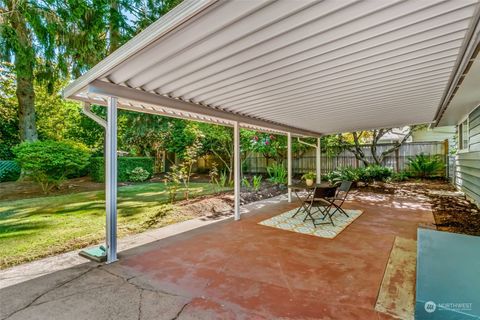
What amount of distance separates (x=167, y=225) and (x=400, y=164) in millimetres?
11348

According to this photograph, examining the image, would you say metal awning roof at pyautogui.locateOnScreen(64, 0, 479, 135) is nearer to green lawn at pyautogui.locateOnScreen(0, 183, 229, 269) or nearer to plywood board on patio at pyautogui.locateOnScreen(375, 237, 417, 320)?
green lawn at pyautogui.locateOnScreen(0, 183, 229, 269)

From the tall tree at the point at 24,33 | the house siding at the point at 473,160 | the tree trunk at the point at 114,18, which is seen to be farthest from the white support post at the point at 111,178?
the house siding at the point at 473,160

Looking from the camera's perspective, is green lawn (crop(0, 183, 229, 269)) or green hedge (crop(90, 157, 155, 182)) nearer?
green lawn (crop(0, 183, 229, 269))

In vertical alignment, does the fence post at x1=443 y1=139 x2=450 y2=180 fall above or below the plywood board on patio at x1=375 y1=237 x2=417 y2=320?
above

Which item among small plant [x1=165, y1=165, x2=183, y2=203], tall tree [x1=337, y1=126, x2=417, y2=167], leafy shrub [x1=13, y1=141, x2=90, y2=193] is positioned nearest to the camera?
small plant [x1=165, y1=165, x2=183, y2=203]

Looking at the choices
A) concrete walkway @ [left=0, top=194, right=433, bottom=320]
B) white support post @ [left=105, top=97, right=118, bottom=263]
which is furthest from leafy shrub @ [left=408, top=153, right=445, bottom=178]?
white support post @ [left=105, top=97, right=118, bottom=263]

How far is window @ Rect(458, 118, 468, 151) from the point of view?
6750 millimetres

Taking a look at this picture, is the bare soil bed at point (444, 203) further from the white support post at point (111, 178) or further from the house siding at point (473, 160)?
the white support post at point (111, 178)

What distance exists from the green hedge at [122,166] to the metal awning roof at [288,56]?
7.29m

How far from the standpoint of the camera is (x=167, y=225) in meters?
4.75

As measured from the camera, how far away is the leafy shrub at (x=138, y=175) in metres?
11.0

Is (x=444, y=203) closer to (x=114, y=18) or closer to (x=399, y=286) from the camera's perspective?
(x=399, y=286)

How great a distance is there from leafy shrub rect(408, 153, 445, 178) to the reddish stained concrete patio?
7.23m

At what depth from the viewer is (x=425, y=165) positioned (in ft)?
34.0
